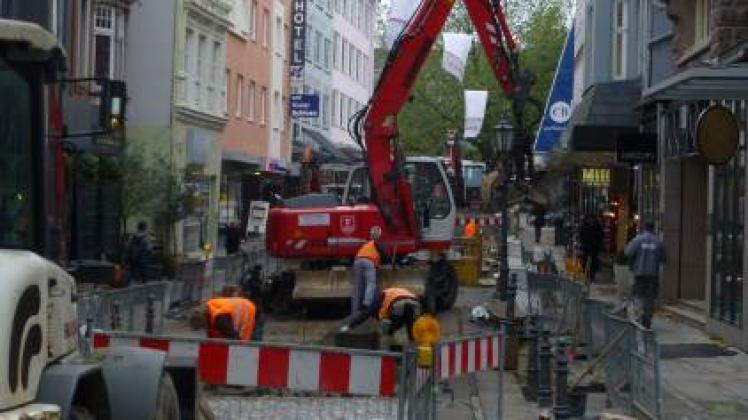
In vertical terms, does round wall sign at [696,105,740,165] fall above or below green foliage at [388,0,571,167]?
below

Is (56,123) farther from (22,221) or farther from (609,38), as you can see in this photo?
(609,38)

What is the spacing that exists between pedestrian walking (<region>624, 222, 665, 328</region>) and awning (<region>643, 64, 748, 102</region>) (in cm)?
597

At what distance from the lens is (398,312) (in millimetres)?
17047

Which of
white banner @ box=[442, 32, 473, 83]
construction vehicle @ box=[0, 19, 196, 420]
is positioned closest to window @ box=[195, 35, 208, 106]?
white banner @ box=[442, 32, 473, 83]

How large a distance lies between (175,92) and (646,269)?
68.4ft

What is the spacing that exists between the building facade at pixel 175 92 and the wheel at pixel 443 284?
13708 millimetres

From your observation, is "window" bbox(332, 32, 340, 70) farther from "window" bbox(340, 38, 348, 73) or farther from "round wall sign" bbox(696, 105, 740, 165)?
"round wall sign" bbox(696, 105, 740, 165)

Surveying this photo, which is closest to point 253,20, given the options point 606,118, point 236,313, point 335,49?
point 335,49

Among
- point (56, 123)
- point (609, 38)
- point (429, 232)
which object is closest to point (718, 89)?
point (56, 123)

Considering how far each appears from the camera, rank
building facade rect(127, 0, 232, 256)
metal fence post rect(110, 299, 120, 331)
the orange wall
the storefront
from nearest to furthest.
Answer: metal fence post rect(110, 299, 120, 331)
the storefront
building facade rect(127, 0, 232, 256)
the orange wall

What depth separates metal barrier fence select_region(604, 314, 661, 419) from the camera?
38.3 ft

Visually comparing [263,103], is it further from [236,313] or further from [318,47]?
[236,313]

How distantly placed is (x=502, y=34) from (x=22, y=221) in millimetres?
17490

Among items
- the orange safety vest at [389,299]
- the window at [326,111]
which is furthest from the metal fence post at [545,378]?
the window at [326,111]
